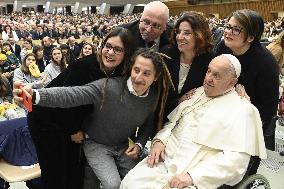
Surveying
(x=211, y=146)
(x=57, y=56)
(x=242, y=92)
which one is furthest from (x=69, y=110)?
(x=57, y=56)

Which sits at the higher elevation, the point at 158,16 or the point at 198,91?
the point at 158,16

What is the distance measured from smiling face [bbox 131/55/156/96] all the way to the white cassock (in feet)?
1.18

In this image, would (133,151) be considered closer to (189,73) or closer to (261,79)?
(189,73)

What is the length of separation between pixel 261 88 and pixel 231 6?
24.3m

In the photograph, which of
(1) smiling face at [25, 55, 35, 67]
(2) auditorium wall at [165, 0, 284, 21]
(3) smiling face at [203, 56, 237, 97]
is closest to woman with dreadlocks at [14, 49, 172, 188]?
(3) smiling face at [203, 56, 237, 97]

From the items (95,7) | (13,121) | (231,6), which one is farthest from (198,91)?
(95,7)

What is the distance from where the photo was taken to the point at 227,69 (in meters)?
2.02

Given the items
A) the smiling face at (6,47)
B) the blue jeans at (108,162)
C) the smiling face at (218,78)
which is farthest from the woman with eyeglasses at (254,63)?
the smiling face at (6,47)

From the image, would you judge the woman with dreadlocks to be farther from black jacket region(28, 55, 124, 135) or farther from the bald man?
the bald man

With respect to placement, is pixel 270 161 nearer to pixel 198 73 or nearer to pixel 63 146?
pixel 198 73

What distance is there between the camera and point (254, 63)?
221 cm

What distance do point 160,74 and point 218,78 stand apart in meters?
0.33

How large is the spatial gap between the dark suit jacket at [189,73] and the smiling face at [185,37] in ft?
0.31

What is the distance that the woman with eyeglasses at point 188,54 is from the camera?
218 cm
